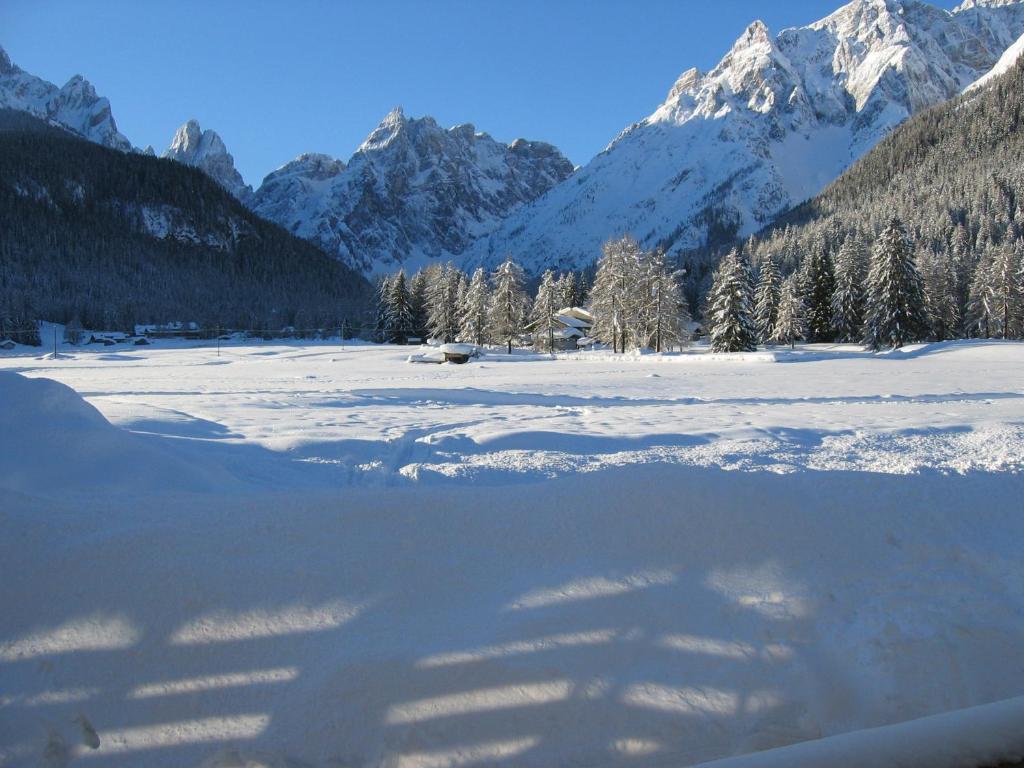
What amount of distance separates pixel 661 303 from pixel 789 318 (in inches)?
681

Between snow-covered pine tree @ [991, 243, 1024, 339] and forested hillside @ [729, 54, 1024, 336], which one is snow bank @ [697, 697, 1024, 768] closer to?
forested hillside @ [729, 54, 1024, 336]

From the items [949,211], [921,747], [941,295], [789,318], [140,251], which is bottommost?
[921,747]

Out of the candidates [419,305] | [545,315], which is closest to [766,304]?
[545,315]

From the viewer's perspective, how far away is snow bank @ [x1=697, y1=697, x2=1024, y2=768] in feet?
4.09

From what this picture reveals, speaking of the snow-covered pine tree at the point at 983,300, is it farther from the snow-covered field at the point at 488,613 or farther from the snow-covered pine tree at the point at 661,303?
the snow-covered field at the point at 488,613

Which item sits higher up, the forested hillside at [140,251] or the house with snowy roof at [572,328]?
the forested hillside at [140,251]

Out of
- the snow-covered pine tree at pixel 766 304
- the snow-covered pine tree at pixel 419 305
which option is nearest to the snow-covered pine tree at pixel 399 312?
the snow-covered pine tree at pixel 419 305

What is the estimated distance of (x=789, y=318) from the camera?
51.9m

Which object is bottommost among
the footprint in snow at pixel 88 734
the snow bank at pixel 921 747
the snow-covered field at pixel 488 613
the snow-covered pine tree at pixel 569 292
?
the footprint in snow at pixel 88 734

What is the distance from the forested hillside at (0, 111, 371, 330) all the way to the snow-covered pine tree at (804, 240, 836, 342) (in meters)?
67.3

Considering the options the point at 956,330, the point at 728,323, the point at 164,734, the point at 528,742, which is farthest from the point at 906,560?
the point at 956,330

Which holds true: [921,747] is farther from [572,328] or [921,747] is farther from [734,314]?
[572,328]

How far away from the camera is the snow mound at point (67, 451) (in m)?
4.24

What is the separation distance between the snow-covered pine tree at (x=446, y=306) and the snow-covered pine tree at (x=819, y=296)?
35.0 metres
